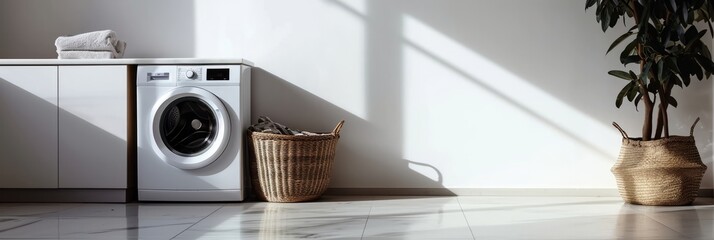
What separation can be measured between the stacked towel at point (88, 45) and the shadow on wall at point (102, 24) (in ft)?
0.95

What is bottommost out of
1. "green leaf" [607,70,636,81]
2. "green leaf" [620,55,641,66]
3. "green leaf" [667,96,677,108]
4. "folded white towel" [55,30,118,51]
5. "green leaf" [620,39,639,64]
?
"green leaf" [667,96,677,108]

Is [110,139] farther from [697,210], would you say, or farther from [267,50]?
[697,210]

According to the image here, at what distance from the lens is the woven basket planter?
12.2 ft

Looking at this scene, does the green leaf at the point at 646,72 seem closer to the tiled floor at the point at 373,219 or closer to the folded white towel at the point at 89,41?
the tiled floor at the point at 373,219

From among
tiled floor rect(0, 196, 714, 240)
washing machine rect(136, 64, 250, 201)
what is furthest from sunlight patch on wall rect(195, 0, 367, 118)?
tiled floor rect(0, 196, 714, 240)

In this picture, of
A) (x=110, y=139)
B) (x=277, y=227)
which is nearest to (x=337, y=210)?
(x=277, y=227)

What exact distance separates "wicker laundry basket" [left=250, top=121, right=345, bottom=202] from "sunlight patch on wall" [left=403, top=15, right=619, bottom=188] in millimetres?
531

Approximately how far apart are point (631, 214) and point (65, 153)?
2.57 metres

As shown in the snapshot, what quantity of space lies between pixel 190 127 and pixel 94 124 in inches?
17.6

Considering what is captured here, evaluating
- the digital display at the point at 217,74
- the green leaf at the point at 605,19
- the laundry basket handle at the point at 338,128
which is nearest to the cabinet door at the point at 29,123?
the digital display at the point at 217,74

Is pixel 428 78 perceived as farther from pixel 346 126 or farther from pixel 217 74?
pixel 217 74

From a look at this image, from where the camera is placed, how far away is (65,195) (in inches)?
155

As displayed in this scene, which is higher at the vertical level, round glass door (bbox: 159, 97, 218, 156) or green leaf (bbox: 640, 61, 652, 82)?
green leaf (bbox: 640, 61, 652, 82)

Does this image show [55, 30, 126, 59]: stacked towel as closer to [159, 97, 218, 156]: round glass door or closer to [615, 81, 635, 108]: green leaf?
[159, 97, 218, 156]: round glass door
